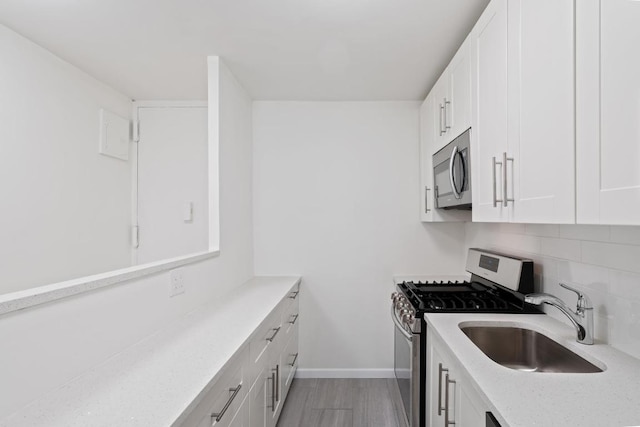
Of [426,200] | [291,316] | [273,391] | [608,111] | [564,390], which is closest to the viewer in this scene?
[608,111]

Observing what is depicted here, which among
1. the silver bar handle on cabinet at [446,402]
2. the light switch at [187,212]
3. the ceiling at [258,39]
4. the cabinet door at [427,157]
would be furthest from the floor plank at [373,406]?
the ceiling at [258,39]

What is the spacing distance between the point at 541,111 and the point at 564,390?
34.2 inches

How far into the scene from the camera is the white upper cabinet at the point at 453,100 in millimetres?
1796

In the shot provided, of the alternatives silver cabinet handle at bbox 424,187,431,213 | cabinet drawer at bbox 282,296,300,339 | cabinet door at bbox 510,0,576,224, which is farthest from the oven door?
silver cabinet handle at bbox 424,187,431,213

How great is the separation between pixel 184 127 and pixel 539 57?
105 inches

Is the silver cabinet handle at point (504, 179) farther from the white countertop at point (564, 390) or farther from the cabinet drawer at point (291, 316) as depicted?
the cabinet drawer at point (291, 316)

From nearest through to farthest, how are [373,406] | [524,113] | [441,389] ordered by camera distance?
1. [524,113]
2. [441,389]
3. [373,406]

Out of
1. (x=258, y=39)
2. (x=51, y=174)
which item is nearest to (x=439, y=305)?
(x=258, y=39)

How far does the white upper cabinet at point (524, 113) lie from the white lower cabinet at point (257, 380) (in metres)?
1.22

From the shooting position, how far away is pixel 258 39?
1970 mm

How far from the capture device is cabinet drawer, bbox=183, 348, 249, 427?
995 mm

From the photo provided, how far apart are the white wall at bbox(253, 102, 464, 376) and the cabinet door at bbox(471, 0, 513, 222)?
4.12 ft

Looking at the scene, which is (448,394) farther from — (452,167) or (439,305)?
(452,167)

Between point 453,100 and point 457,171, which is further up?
point 453,100
